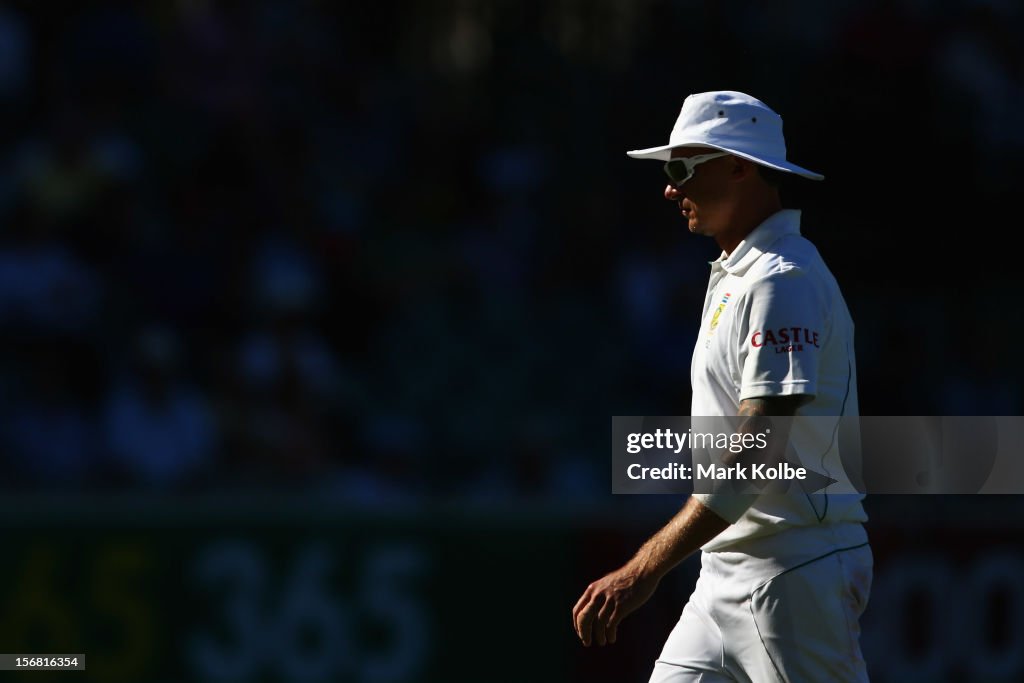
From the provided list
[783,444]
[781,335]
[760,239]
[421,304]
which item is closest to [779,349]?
[781,335]

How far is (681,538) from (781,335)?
55cm

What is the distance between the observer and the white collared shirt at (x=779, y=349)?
412 cm

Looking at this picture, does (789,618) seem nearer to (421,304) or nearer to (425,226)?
(421,304)

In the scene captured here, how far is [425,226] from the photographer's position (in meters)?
11.2

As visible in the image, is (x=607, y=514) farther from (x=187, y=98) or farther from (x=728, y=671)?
(x=728, y=671)

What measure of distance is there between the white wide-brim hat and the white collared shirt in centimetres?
18

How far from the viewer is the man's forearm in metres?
4.14

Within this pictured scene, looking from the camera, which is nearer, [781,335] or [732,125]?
[781,335]

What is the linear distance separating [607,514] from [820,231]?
3.73 metres

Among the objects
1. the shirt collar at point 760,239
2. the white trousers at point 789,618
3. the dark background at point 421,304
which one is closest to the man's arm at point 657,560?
the white trousers at point 789,618

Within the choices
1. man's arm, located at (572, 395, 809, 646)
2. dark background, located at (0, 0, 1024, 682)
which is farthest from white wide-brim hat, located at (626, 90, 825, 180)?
dark background, located at (0, 0, 1024, 682)

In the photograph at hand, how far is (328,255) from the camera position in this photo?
34.2 ft

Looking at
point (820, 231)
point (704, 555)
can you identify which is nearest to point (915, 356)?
point (820, 231)

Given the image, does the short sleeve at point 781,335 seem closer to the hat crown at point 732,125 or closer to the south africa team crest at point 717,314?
the south africa team crest at point 717,314
